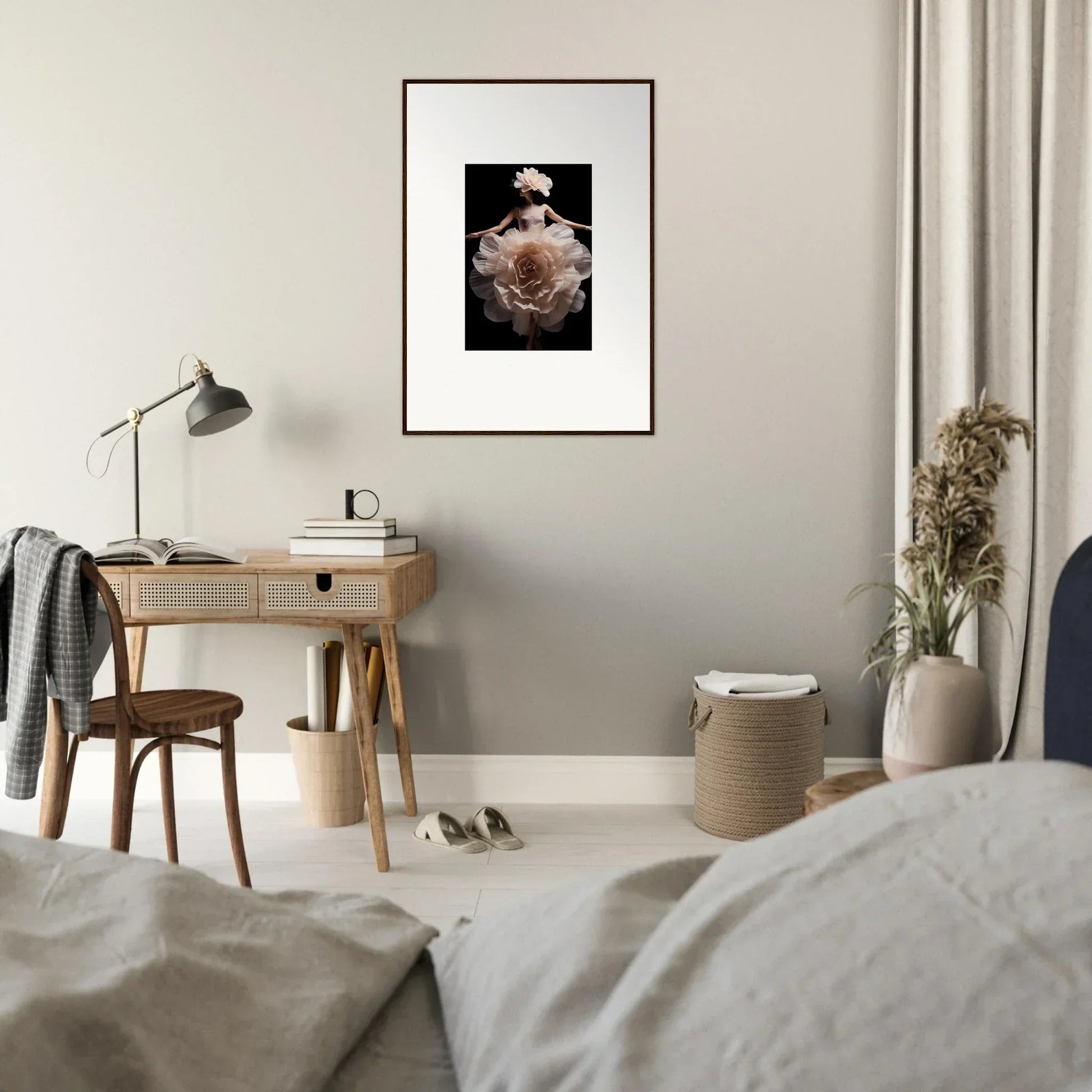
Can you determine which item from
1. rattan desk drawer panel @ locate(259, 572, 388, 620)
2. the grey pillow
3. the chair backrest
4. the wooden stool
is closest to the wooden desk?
rattan desk drawer panel @ locate(259, 572, 388, 620)

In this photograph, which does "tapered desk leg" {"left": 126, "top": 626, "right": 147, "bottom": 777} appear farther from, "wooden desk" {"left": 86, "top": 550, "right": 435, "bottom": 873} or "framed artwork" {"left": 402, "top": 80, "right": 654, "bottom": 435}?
"framed artwork" {"left": 402, "top": 80, "right": 654, "bottom": 435}

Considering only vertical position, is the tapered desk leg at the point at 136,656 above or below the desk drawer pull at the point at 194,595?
below

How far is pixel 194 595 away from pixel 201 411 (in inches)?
23.6

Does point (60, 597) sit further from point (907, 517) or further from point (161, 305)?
point (907, 517)

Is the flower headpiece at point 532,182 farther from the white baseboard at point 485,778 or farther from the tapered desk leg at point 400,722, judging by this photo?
the white baseboard at point 485,778

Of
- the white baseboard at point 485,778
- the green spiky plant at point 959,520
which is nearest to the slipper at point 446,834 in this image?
the white baseboard at point 485,778

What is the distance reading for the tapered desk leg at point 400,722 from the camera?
2.78m

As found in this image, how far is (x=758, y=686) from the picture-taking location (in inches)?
108

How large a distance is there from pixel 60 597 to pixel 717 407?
1.85m

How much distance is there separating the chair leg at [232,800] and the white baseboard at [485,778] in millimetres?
697

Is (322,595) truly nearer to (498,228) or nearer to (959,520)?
(498,228)

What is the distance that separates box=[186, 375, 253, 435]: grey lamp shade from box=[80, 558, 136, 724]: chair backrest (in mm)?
740

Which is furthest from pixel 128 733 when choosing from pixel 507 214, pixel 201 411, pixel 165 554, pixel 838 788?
pixel 507 214

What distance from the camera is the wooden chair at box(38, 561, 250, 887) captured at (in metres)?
2.16
